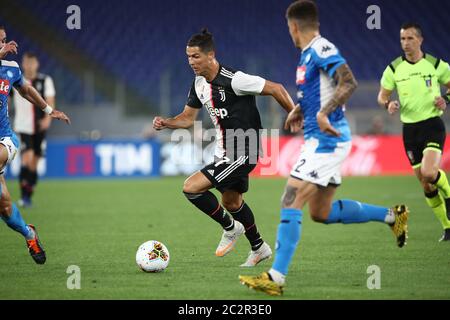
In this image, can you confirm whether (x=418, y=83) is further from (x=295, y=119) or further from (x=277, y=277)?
(x=277, y=277)

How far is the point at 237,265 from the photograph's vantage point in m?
7.78

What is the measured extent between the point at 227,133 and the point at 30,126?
796 centimetres

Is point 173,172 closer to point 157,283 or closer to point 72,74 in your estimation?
point 72,74

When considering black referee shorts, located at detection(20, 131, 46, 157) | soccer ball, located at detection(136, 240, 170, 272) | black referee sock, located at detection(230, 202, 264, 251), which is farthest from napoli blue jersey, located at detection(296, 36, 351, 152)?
black referee shorts, located at detection(20, 131, 46, 157)

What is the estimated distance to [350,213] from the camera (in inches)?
265

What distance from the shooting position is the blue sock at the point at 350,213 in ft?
21.9

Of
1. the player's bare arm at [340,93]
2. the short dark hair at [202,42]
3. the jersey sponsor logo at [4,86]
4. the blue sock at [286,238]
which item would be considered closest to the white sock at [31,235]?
the jersey sponsor logo at [4,86]

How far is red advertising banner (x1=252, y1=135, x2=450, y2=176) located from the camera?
2230 centimetres

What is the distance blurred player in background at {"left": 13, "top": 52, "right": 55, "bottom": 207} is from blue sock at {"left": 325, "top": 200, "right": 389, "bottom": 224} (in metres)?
8.70

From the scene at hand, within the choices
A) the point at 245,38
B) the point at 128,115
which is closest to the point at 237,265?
the point at 128,115

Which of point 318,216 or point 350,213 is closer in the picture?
point 318,216

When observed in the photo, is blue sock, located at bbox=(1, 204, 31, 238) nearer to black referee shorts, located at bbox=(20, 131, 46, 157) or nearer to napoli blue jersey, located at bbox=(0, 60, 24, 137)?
napoli blue jersey, located at bbox=(0, 60, 24, 137)

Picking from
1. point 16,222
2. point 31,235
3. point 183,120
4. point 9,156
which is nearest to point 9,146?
point 9,156
